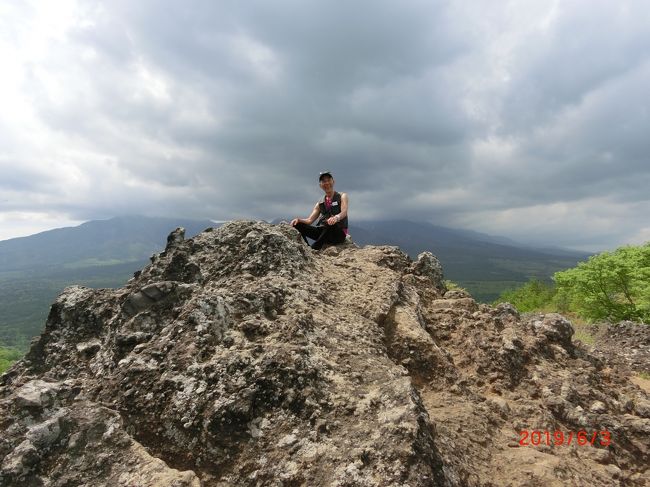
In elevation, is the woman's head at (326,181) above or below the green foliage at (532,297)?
above

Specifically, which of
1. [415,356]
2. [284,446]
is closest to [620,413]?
[415,356]

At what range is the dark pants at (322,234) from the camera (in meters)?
11.9

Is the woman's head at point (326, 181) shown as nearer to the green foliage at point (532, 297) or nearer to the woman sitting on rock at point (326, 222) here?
the woman sitting on rock at point (326, 222)

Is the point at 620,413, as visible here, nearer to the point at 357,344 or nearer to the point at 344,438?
the point at 357,344

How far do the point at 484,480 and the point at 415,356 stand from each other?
240 centimetres

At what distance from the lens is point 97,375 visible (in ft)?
21.3

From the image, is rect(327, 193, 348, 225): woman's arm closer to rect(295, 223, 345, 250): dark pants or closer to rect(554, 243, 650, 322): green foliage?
rect(295, 223, 345, 250): dark pants

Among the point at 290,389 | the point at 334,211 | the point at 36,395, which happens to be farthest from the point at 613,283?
the point at 36,395

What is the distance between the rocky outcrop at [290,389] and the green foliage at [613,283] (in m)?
22.9

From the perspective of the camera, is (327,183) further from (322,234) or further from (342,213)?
(322,234)

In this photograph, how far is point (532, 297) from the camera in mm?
44594

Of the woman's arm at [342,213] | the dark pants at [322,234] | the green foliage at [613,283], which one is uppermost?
the woman's arm at [342,213]

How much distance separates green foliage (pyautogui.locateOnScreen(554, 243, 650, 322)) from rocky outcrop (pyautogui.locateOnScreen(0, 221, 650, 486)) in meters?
22.9

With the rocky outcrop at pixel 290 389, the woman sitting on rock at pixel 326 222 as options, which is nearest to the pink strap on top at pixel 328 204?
the woman sitting on rock at pixel 326 222
